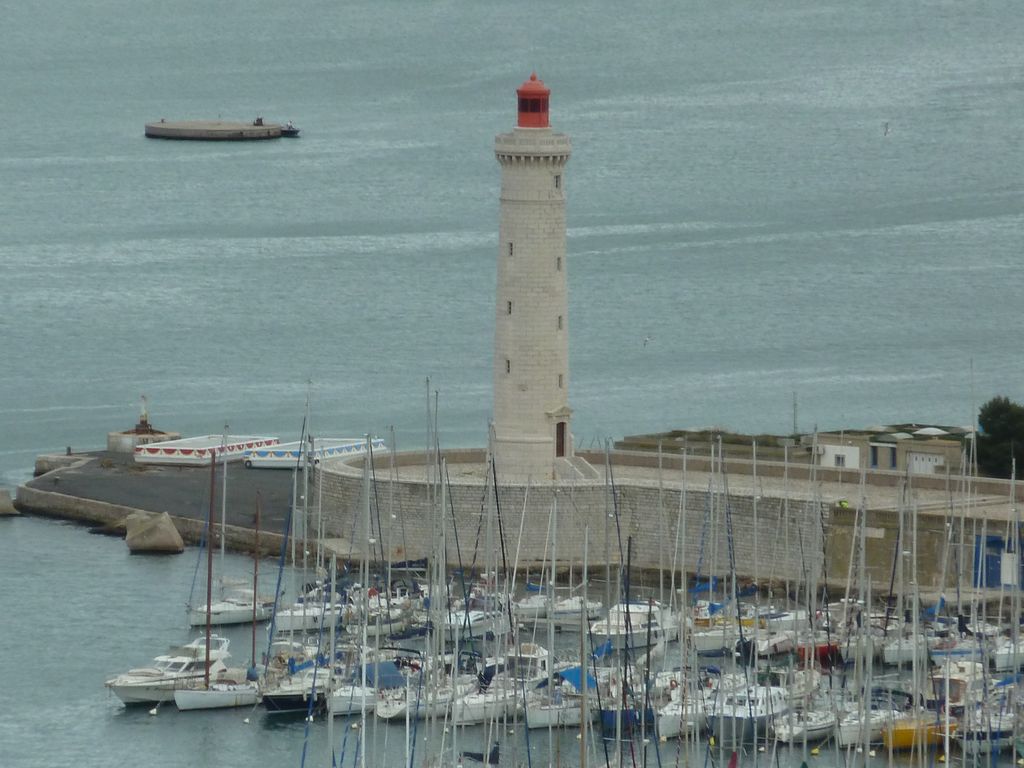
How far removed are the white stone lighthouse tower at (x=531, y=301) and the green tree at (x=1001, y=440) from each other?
6256 mm

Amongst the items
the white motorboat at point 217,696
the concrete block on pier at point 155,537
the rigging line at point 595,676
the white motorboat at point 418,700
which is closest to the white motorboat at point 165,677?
the white motorboat at point 217,696

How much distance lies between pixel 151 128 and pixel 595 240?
45757mm

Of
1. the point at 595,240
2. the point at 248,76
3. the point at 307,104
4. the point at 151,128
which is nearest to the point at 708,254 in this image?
the point at 595,240

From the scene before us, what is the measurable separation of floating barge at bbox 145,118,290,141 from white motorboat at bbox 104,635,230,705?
9311cm

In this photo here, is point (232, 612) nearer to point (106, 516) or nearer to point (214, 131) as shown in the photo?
point (106, 516)

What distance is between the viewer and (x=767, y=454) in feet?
152

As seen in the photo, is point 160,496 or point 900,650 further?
point 160,496

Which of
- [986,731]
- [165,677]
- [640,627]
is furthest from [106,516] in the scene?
[986,731]

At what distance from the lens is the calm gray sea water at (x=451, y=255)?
59938 mm

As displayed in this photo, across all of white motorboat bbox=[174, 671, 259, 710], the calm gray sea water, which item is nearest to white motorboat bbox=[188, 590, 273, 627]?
the calm gray sea water

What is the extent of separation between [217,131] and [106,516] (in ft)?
274

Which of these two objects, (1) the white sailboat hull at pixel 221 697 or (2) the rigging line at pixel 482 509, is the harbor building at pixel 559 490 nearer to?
(2) the rigging line at pixel 482 509

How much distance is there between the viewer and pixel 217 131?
428ft

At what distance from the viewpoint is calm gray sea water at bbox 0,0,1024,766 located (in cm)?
5994
